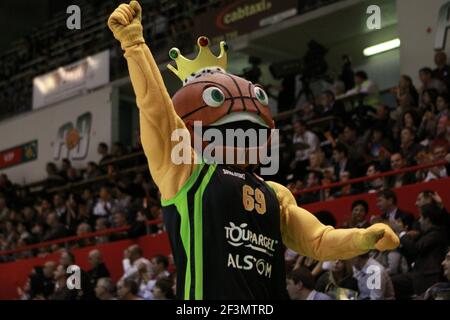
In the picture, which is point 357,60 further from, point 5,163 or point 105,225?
point 5,163

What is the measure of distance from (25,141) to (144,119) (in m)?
13.6

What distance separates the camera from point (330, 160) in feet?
32.6

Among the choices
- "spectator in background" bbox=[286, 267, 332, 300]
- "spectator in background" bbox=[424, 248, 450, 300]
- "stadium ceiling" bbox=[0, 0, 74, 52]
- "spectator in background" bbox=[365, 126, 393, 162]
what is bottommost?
"spectator in background" bbox=[424, 248, 450, 300]

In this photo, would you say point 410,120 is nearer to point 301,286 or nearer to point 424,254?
point 424,254

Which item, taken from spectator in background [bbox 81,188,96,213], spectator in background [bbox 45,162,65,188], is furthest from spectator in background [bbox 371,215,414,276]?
spectator in background [bbox 45,162,65,188]

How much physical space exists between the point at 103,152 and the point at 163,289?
21.8ft

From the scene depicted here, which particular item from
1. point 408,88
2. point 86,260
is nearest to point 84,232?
point 86,260

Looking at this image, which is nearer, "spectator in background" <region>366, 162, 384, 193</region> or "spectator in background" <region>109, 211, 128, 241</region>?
"spectator in background" <region>366, 162, 384, 193</region>

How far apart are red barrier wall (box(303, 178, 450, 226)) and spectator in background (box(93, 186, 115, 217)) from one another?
13.3 ft

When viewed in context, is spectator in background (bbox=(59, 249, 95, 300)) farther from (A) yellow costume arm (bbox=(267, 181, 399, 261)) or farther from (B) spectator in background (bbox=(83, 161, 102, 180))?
(A) yellow costume arm (bbox=(267, 181, 399, 261))

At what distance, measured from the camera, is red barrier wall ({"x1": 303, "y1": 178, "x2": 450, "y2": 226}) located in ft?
25.7

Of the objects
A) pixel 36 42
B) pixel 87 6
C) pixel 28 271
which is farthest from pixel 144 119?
pixel 36 42

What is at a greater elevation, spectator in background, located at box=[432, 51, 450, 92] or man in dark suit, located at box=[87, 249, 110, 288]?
spectator in background, located at box=[432, 51, 450, 92]

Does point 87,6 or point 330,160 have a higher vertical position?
point 87,6
